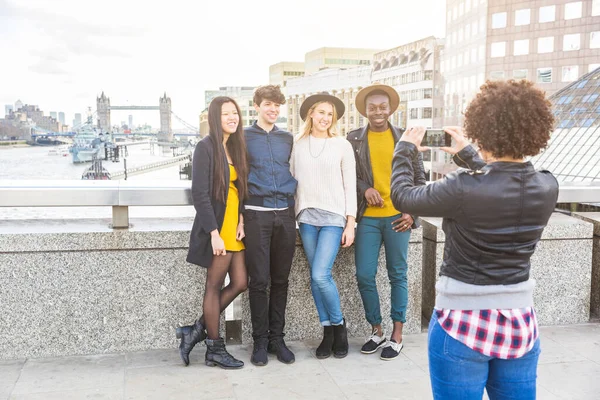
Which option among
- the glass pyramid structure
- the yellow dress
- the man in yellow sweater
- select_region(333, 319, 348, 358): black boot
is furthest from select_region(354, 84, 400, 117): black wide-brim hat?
the glass pyramid structure

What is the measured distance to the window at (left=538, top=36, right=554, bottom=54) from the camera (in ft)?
220

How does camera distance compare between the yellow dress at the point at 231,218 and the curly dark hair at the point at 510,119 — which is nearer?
the curly dark hair at the point at 510,119

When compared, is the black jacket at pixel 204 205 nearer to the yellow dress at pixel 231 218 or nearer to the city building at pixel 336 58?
the yellow dress at pixel 231 218

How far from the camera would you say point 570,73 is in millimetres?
65500

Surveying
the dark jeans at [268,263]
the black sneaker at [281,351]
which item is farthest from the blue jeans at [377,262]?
the black sneaker at [281,351]

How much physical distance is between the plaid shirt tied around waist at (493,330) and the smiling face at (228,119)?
2143 millimetres

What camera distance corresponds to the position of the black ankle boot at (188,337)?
3.89 meters

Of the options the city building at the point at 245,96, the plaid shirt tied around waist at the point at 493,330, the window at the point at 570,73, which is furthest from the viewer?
the city building at the point at 245,96

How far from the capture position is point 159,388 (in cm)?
353

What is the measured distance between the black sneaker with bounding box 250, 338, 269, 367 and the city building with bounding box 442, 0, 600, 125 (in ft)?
200

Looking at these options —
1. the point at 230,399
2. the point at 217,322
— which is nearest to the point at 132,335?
the point at 217,322

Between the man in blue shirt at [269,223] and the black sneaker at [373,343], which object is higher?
the man in blue shirt at [269,223]

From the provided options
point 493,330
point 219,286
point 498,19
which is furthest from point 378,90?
point 498,19

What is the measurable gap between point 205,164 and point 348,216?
3.26 ft
